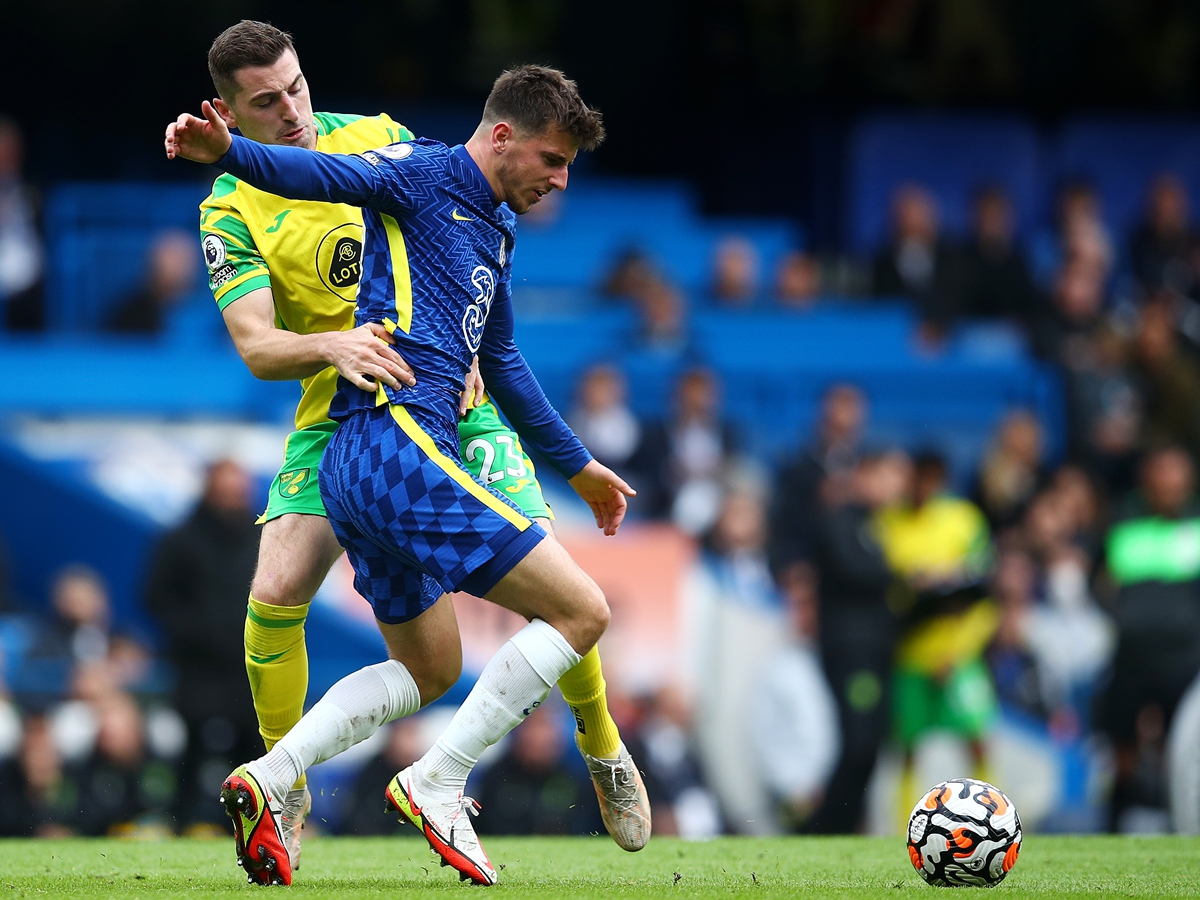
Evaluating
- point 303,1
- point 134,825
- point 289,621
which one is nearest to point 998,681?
point 134,825

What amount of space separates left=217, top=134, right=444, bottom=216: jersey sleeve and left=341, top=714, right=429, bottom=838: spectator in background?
4673mm

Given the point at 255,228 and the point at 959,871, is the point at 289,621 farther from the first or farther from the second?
the point at 959,871

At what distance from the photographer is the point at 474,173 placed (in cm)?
468

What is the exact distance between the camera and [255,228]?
531cm

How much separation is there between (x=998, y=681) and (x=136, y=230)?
22.8 ft

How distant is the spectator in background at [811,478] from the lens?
33.9ft

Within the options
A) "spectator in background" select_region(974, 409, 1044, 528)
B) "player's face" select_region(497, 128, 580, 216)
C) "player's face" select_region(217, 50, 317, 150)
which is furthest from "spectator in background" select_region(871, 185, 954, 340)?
"player's face" select_region(497, 128, 580, 216)

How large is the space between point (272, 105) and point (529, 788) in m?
4.53

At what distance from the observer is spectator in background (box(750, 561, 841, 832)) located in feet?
31.3

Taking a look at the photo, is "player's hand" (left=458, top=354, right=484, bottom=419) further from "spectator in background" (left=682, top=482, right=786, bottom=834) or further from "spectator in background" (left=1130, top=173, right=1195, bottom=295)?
"spectator in background" (left=1130, top=173, right=1195, bottom=295)

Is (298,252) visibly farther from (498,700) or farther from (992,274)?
(992,274)

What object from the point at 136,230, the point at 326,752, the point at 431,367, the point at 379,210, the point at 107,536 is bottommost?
the point at 107,536

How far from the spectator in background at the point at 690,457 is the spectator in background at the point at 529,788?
216 centimetres

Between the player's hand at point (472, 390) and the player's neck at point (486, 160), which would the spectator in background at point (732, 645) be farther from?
the player's neck at point (486, 160)
